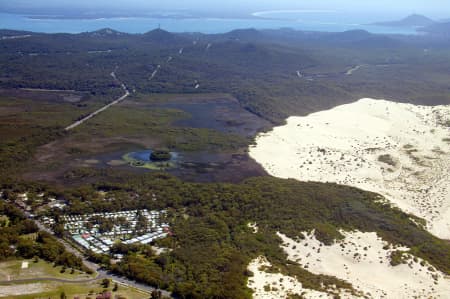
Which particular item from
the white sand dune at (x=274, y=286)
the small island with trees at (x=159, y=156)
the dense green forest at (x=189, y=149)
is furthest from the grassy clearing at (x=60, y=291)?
the small island with trees at (x=159, y=156)

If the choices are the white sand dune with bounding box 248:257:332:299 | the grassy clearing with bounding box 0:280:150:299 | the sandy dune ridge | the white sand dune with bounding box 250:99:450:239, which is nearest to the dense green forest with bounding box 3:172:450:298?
the white sand dune with bounding box 248:257:332:299

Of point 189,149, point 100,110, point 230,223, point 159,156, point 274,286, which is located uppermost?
point 100,110

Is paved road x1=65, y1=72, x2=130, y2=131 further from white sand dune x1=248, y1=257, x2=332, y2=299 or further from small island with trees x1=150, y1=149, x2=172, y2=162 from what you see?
white sand dune x1=248, y1=257, x2=332, y2=299

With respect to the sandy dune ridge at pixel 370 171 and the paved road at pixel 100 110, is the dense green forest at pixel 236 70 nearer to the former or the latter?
the paved road at pixel 100 110

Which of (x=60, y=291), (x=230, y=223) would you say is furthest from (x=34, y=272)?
(x=230, y=223)

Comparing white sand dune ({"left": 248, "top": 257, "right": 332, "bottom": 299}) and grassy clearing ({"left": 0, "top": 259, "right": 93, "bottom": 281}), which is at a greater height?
grassy clearing ({"left": 0, "top": 259, "right": 93, "bottom": 281})

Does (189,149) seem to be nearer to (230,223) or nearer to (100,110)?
(230,223)
